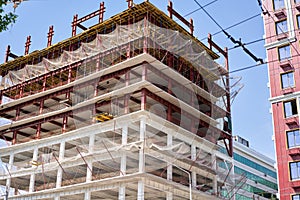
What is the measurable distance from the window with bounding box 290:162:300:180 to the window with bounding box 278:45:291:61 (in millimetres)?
9451

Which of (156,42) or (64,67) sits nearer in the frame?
(156,42)

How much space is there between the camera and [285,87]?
36.2 meters

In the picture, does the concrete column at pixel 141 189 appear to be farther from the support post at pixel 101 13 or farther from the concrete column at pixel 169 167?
the support post at pixel 101 13

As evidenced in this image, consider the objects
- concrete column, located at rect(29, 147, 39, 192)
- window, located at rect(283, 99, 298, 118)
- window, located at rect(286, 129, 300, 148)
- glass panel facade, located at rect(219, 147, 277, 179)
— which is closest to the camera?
window, located at rect(286, 129, 300, 148)

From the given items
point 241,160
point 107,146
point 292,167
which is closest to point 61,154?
point 107,146

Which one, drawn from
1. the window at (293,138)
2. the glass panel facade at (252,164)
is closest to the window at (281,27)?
the window at (293,138)

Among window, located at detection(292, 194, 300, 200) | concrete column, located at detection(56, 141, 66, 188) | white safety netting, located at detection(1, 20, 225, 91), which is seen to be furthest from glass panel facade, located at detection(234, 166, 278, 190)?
concrete column, located at detection(56, 141, 66, 188)

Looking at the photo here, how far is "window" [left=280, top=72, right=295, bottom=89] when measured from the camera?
1415 inches

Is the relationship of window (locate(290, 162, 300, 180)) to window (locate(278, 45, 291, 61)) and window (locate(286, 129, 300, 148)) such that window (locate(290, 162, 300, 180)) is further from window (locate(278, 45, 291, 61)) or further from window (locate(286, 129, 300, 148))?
window (locate(278, 45, 291, 61))

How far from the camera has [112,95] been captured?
35906 mm

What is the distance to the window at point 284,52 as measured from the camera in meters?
36.8

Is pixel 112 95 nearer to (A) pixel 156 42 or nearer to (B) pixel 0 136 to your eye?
(A) pixel 156 42

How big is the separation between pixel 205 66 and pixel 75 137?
14425mm

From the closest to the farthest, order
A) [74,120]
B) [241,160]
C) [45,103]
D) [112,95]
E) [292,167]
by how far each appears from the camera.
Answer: [292,167] < [112,95] < [74,120] < [45,103] < [241,160]
